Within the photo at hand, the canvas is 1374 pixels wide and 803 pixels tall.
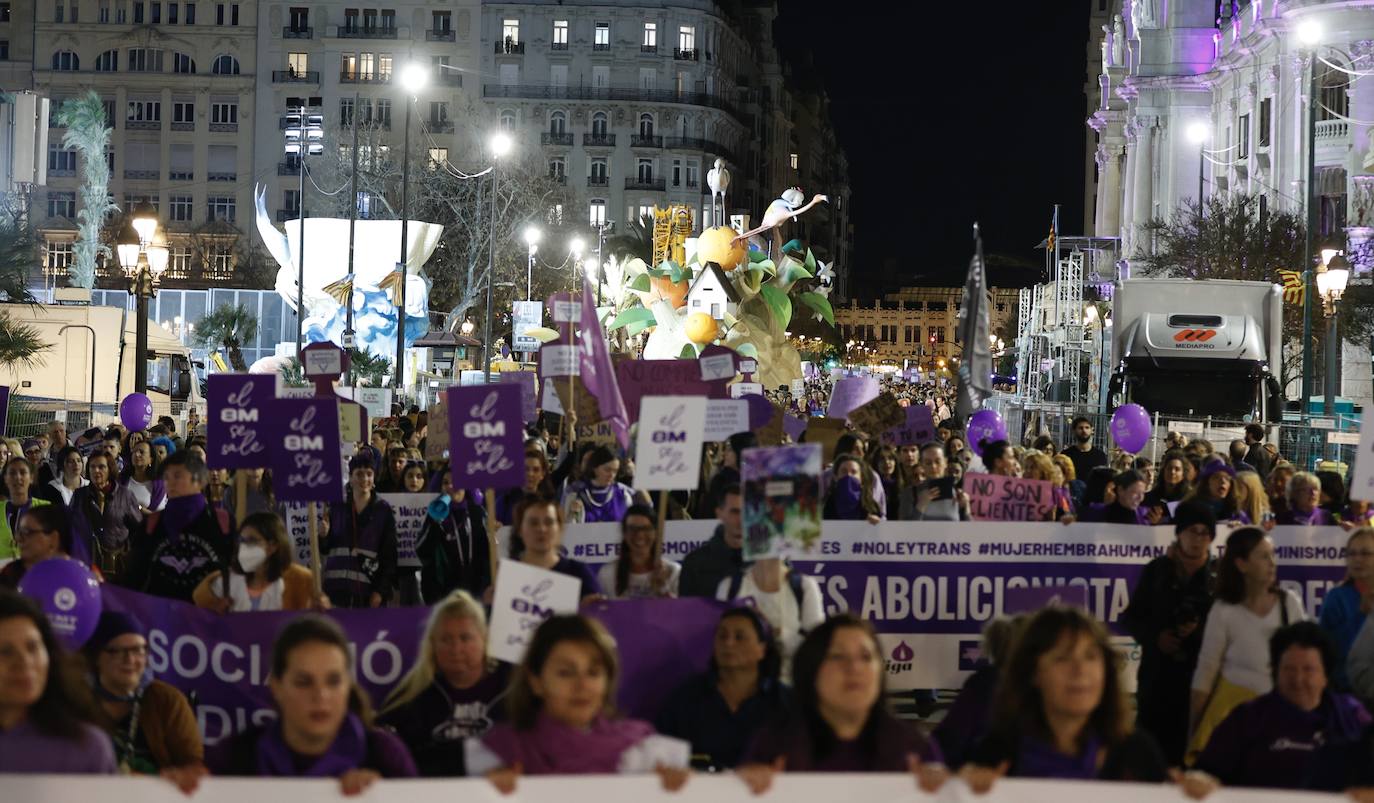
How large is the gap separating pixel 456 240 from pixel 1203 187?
32.6m

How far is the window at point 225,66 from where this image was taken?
106438 millimetres

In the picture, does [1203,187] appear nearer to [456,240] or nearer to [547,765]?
[456,240]

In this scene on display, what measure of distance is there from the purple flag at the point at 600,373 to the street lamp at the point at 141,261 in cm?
917

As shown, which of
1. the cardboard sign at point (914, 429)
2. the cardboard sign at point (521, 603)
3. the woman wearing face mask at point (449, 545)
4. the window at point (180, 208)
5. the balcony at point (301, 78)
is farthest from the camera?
the balcony at point (301, 78)

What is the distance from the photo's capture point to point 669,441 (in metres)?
9.74

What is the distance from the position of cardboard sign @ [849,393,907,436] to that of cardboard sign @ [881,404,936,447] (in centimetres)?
62

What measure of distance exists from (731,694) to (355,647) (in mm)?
1800

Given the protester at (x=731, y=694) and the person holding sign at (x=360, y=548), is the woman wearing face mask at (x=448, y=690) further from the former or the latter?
the person holding sign at (x=360, y=548)

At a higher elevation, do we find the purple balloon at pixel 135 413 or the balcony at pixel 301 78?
the balcony at pixel 301 78

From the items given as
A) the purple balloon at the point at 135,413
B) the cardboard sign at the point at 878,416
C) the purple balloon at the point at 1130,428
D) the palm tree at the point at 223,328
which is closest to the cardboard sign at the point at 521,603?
the cardboard sign at the point at 878,416

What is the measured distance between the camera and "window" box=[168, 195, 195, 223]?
104m

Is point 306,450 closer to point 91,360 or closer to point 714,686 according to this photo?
point 714,686

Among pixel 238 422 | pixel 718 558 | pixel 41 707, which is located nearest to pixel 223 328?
pixel 238 422

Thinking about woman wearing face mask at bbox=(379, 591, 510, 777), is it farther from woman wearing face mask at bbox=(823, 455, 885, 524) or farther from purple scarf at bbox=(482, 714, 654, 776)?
woman wearing face mask at bbox=(823, 455, 885, 524)
